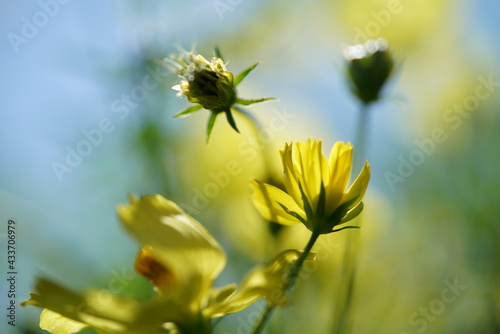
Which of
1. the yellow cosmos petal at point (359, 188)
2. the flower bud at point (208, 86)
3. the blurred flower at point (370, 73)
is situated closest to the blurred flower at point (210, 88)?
the flower bud at point (208, 86)

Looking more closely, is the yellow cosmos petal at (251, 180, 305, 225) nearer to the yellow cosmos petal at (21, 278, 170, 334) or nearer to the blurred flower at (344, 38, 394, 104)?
the yellow cosmos petal at (21, 278, 170, 334)

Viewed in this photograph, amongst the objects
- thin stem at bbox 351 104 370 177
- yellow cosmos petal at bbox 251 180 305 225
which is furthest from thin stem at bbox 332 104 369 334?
yellow cosmos petal at bbox 251 180 305 225

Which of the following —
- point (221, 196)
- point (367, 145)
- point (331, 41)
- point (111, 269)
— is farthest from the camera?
point (331, 41)

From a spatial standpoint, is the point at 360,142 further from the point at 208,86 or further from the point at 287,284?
the point at 287,284

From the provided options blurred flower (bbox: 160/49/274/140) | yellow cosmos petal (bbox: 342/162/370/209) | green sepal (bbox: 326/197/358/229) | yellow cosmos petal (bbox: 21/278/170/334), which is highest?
blurred flower (bbox: 160/49/274/140)

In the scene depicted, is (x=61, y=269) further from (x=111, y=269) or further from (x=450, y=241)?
(x=450, y=241)

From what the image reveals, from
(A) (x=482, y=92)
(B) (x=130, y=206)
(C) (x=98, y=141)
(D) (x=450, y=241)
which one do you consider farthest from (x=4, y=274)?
(A) (x=482, y=92)

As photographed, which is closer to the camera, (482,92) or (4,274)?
(4,274)
